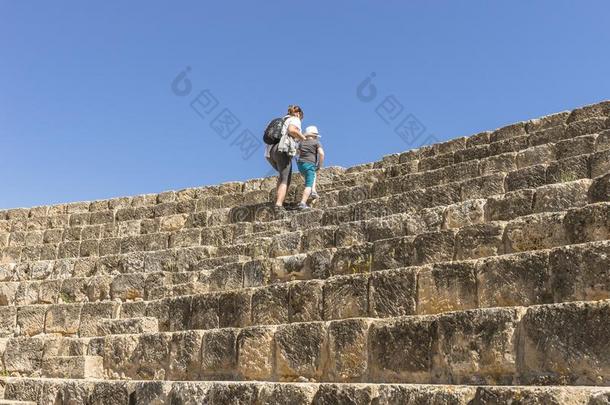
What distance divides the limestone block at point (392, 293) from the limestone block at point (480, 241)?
601 mm

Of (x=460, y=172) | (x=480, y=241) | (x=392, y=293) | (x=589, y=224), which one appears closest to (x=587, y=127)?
(x=460, y=172)

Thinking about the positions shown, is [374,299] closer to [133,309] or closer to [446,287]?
[446,287]

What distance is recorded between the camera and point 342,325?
4500 mm

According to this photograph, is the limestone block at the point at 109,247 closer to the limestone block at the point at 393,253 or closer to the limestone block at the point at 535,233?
the limestone block at the point at 393,253

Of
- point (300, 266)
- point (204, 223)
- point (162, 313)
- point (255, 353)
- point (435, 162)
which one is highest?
point (435, 162)

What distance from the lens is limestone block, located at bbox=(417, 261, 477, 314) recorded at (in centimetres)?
443

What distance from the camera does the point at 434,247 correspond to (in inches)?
211

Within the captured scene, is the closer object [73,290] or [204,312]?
[204,312]

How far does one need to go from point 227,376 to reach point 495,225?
2.20m

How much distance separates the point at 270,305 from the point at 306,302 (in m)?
0.35

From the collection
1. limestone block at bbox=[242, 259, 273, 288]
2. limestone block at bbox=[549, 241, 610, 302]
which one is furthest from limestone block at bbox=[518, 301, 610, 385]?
limestone block at bbox=[242, 259, 273, 288]

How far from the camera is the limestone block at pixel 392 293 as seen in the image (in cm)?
472

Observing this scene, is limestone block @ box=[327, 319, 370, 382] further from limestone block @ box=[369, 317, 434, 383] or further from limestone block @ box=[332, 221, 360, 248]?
limestone block @ box=[332, 221, 360, 248]

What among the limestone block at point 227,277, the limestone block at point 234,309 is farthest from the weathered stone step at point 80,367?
the limestone block at point 227,277
